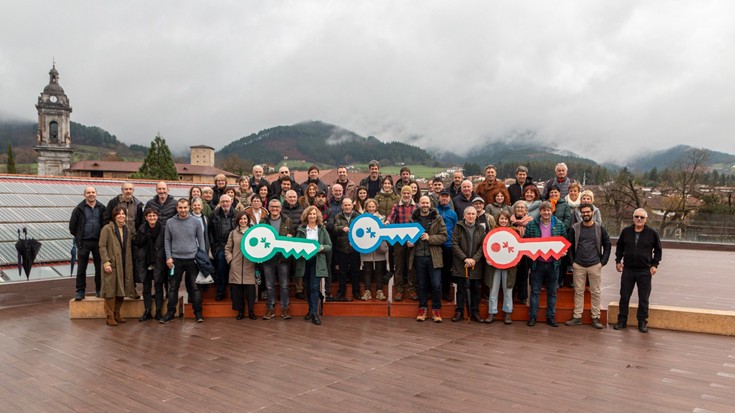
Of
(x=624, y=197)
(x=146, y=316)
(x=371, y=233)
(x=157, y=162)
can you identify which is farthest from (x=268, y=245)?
(x=157, y=162)

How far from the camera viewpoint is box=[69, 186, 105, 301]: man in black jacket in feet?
25.3

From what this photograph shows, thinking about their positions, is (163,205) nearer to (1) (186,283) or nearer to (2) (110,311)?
(1) (186,283)

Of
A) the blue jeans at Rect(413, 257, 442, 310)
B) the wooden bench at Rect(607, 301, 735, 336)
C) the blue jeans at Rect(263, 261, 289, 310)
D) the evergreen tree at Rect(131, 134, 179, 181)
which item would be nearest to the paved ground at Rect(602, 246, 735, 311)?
the wooden bench at Rect(607, 301, 735, 336)

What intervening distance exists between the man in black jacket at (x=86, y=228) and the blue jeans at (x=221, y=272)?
1970 mm

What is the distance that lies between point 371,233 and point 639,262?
4.08 meters

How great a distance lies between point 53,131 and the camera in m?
98.1

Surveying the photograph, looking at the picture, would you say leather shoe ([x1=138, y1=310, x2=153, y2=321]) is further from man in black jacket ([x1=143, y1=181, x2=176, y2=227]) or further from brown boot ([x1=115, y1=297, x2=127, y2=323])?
man in black jacket ([x1=143, y1=181, x2=176, y2=227])

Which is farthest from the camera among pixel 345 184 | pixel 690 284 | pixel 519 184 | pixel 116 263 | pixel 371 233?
pixel 690 284

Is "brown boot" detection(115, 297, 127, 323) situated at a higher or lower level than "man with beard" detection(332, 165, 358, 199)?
lower

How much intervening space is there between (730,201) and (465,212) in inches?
1762

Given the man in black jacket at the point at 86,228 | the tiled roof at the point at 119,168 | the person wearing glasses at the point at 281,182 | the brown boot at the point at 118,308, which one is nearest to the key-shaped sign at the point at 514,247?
the person wearing glasses at the point at 281,182

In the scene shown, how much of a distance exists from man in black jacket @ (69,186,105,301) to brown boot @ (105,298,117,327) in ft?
2.68

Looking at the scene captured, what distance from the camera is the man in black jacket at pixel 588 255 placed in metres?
7.22

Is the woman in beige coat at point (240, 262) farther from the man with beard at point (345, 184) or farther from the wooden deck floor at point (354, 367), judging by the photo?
the man with beard at point (345, 184)
